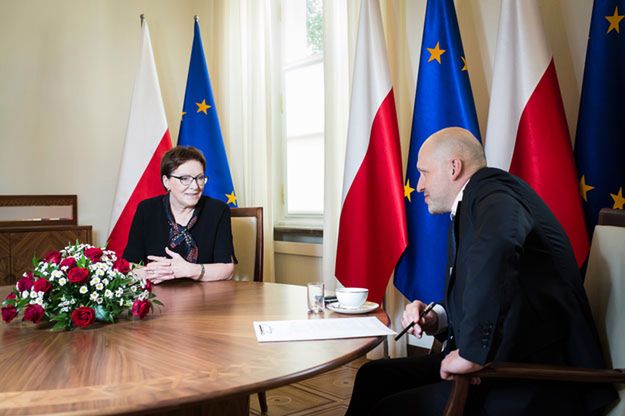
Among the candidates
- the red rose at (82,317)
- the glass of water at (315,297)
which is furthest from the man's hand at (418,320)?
the red rose at (82,317)

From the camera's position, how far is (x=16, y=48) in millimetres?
3699

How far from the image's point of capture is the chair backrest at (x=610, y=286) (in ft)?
4.23

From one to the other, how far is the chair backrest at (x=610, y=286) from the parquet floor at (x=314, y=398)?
4.27 ft

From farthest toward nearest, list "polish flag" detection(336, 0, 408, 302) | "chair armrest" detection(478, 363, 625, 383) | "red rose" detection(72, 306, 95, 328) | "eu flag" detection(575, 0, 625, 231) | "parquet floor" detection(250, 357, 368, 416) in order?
"polish flag" detection(336, 0, 408, 302), "parquet floor" detection(250, 357, 368, 416), "eu flag" detection(575, 0, 625, 231), "red rose" detection(72, 306, 95, 328), "chair armrest" detection(478, 363, 625, 383)

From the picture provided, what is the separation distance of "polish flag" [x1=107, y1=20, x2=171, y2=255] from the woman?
1.18m

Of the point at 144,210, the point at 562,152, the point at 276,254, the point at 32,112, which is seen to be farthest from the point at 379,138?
the point at 32,112

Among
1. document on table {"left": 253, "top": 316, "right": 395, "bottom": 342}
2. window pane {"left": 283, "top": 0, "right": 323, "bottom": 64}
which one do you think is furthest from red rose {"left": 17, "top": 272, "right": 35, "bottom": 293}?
window pane {"left": 283, "top": 0, "right": 323, "bottom": 64}

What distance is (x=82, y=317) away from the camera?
4.61 ft

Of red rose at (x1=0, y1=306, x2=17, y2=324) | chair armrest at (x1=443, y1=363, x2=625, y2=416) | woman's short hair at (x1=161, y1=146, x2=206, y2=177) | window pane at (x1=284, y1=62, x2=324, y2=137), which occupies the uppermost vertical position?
window pane at (x1=284, y1=62, x2=324, y2=137)

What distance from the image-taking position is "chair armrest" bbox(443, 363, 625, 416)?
1154 millimetres

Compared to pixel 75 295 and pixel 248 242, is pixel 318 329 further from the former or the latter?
pixel 248 242

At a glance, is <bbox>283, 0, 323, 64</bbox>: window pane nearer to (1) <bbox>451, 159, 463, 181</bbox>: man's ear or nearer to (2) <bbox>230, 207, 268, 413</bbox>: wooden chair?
(2) <bbox>230, 207, 268, 413</bbox>: wooden chair

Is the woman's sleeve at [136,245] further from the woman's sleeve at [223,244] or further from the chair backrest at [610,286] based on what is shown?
the chair backrest at [610,286]

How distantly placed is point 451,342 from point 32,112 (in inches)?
131
